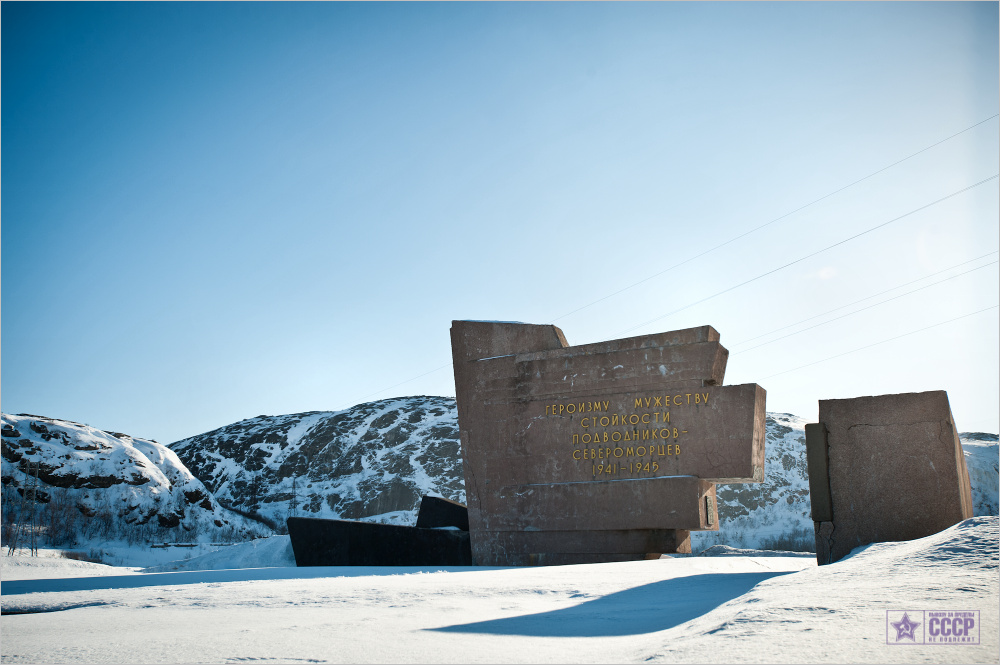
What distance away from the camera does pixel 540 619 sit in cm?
366

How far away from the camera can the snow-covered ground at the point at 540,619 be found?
96.4 inches

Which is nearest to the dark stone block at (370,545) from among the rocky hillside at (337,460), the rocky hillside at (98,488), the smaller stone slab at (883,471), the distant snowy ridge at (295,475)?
the smaller stone slab at (883,471)

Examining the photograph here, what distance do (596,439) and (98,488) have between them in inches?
1059

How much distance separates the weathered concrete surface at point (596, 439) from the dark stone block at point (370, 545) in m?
1.45

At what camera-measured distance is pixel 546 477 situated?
11688 mm

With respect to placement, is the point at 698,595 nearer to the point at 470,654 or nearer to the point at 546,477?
the point at 470,654

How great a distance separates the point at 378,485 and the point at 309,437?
12556mm

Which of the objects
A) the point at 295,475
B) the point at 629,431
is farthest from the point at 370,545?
the point at 295,475

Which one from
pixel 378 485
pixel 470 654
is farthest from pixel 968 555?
pixel 378 485

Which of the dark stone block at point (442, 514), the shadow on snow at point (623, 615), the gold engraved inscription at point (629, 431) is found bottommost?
the dark stone block at point (442, 514)

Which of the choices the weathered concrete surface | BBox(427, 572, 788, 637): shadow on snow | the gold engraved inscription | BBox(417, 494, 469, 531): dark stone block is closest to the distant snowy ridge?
BBox(417, 494, 469, 531): dark stone block

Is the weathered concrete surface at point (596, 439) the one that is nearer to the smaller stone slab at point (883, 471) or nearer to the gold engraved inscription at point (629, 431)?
the gold engraved inscription at point (629, 431)

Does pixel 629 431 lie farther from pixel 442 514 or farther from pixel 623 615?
pixel 623 615

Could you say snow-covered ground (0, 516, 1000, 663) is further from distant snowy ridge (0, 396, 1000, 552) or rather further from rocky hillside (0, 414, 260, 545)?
distant snowy ridge (0, 396, 1000, 552)
